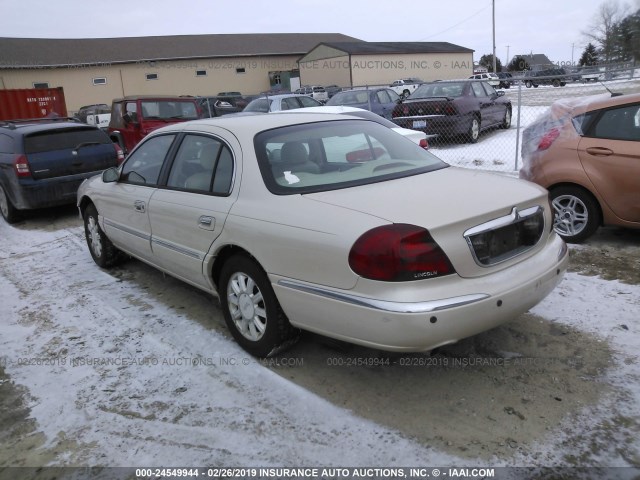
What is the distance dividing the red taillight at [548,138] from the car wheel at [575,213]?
51 centimetres

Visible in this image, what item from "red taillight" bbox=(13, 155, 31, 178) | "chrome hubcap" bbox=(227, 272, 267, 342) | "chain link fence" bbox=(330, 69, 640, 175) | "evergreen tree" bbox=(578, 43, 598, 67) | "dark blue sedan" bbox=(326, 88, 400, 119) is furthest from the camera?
"evergreen tree" bbox=(578, 43, 598, 67)

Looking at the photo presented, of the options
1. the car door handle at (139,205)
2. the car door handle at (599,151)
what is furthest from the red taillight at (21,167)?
the car door handle at (599,151)

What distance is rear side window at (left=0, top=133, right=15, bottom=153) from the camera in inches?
324

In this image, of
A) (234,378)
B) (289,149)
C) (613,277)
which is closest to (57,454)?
(234,378)

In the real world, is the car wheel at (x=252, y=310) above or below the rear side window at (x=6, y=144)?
below

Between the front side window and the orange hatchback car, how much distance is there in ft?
12.4

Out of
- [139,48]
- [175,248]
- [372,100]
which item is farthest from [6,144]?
[139,48]

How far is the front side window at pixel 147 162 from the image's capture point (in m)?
4.50

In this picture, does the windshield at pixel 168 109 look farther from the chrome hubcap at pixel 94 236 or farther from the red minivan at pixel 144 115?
the chrome hubcap at pixel 94 236

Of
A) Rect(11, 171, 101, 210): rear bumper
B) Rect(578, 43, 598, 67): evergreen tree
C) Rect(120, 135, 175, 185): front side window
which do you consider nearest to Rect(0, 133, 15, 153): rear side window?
Rect(11, 171, 101, 210): rear bumper

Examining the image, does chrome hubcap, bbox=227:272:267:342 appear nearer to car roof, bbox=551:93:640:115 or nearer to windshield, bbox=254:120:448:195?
windshield, bbox=254:120:448:195

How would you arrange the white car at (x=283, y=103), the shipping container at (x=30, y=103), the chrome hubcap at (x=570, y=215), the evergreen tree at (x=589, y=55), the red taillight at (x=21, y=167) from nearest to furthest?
the chrome hubcap at (x=570, y=215) → the red taillight at (x=21, y=167) → the white car at (x=283, y=103) → the shipping container at (x=30, y=103) → the evergreen tree at (x=589, y=55)

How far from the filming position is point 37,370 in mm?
3709

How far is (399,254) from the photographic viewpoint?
265cm
